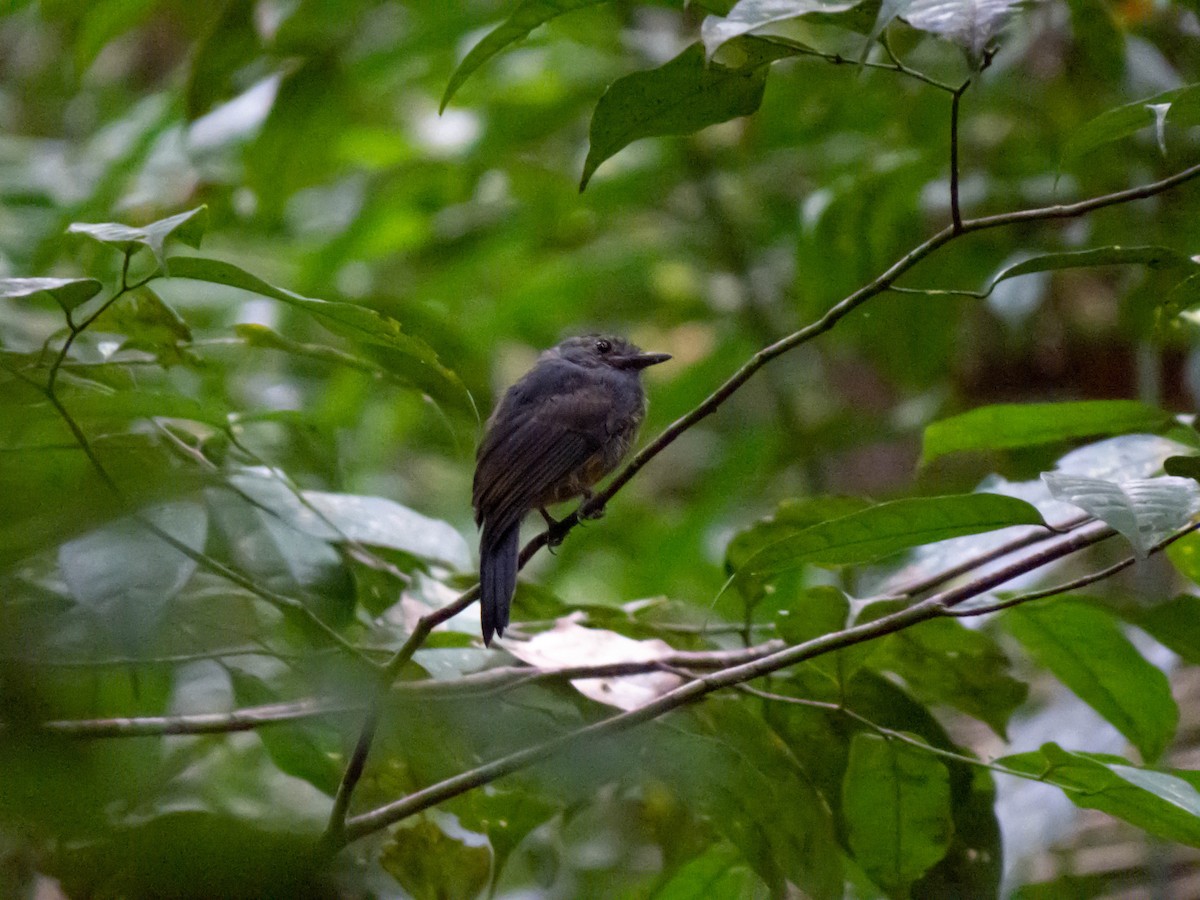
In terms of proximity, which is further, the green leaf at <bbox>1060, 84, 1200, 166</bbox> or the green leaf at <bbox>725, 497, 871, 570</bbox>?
the green leaf at <bbox>725, 497, 871, 570</bbox>

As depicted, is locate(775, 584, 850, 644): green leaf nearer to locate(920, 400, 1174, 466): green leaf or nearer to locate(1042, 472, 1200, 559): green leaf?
locate(920, 400, 1174, 466): green leaf

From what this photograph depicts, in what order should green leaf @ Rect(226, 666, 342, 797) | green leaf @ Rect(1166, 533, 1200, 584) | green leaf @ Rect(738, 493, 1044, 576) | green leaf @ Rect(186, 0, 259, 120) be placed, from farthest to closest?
green leaf @ Rect(186, 0, 259, 120) → green leaf @ Rect(226, 666, 342, 797) → green leaf @ Rect(1166, 533, 1200, 584) → green leaf @ Rect(738, 493, 1044, 576)

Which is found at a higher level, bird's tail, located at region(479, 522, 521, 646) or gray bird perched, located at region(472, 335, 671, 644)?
bird's tail, located at region(479, 522, 521, 646)

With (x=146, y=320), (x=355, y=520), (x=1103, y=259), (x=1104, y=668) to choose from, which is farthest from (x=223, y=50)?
(x=1104, y=668)

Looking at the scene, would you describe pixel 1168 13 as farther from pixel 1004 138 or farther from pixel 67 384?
pixel 67 384

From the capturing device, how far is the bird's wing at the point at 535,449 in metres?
2.98

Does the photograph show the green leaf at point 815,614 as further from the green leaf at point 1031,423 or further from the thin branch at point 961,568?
the green leaf at point 1031,423

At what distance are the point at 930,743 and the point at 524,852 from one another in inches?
35.8

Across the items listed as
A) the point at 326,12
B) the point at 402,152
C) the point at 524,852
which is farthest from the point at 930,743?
the point at 402,152

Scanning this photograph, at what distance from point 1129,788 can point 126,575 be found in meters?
1.34

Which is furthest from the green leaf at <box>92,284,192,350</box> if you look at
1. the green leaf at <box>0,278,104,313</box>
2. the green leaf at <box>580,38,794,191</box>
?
the green leaf at <box>580,38,794,191</box>

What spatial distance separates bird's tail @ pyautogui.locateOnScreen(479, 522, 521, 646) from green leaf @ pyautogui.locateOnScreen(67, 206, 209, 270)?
0.79m

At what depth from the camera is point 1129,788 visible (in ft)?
5.49

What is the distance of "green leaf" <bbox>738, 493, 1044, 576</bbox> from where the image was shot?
64.8 inches
